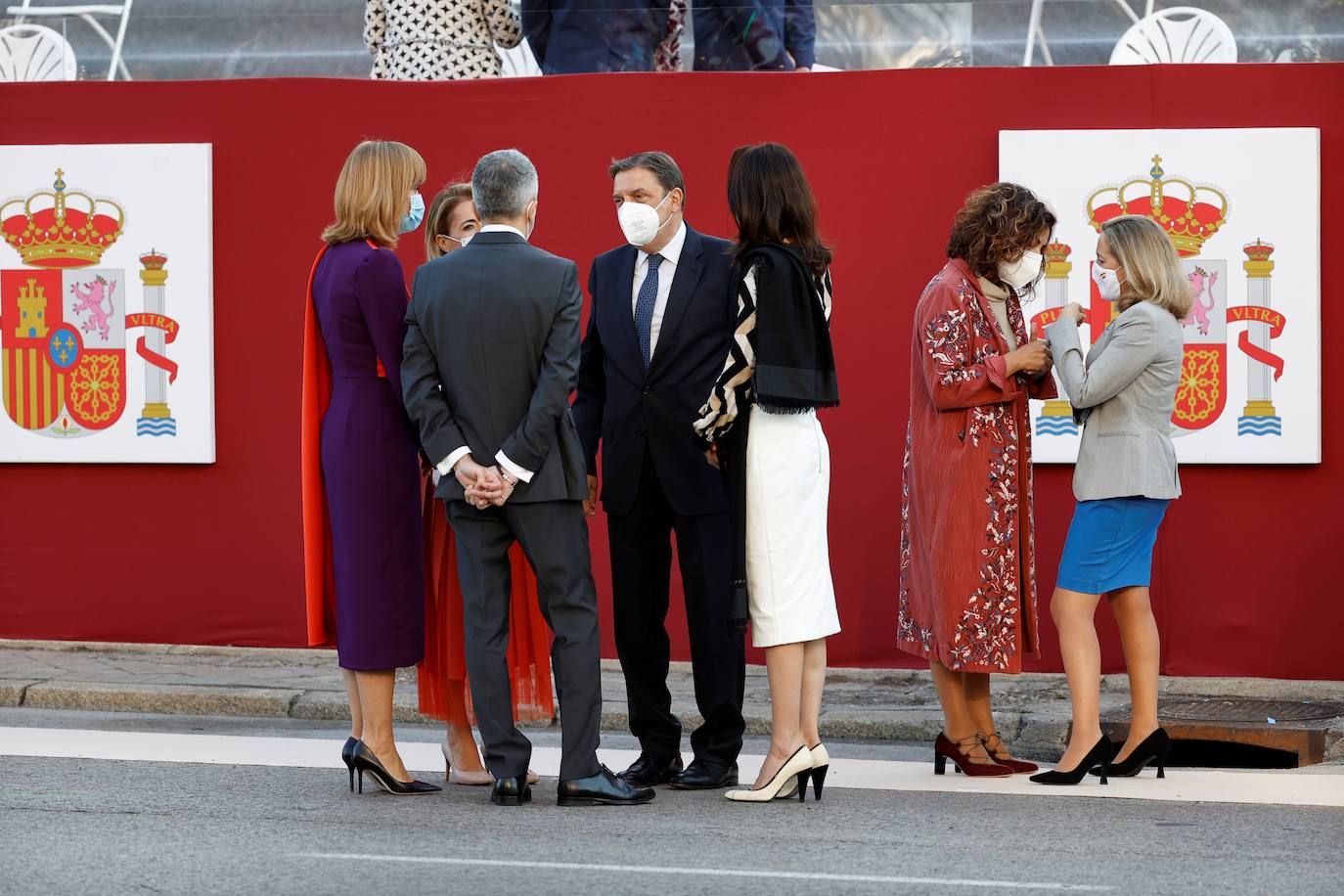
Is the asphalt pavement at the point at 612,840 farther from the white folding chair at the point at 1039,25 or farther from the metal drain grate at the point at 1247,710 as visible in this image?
the white folding chair at the point at 1039,25

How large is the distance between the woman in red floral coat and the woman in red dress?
1342 millimetres

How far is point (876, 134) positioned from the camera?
854cm

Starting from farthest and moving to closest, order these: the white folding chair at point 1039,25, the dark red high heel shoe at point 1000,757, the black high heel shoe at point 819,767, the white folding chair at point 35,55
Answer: the white folding chair at point 35,55
the white folding chair at point 1039,25
the dark red high heel shoe at point 1000,757
the black high heel shoe at point 819,767

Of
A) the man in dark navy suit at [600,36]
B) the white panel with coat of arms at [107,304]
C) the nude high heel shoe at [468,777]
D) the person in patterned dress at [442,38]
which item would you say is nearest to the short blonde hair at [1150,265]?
the nude high heel shoe at [468,777]

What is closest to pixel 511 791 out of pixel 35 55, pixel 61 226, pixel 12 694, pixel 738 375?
pixel 738 375

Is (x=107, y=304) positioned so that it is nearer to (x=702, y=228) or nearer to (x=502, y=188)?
(x=702, y=228)

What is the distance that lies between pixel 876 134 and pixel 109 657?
4343 mm

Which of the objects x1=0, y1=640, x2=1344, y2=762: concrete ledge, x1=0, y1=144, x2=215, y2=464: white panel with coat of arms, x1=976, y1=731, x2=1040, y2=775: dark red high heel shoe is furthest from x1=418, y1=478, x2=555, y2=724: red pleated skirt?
x1=0, y1=144, x2=215, y2=464: white panel with coat of arms

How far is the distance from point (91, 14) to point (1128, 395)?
5.71m

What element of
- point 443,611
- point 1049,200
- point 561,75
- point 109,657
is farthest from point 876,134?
point 109,657

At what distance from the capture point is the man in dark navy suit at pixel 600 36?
8.86 metres

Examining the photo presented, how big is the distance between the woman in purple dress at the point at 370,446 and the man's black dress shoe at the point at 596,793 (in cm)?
59

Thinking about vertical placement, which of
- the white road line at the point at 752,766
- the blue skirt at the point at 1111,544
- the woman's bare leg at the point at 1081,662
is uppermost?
the blue skirt at the point at 1111,544

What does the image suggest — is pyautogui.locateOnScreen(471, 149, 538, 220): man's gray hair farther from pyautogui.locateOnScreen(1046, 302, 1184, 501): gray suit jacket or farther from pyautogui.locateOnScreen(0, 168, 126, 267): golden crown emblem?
pyautogui.locateOnScreen(0, 168, 126, 267): golden crown emblem
